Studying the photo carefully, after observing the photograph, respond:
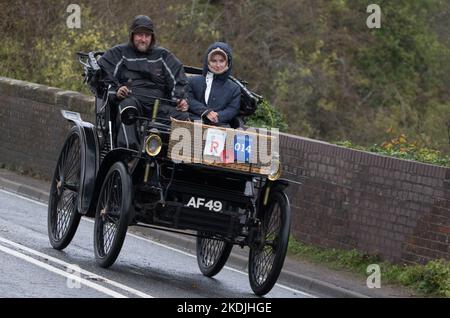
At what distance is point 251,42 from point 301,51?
1990 millimetres

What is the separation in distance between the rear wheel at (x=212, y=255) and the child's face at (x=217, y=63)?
1.69 metres

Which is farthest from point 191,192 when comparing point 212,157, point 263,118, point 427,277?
point 263,118

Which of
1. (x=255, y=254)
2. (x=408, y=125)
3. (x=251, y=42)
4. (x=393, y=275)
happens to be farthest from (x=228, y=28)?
(x=255, y=254)

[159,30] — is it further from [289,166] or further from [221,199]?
[221,199]

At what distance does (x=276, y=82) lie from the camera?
36.7 meters

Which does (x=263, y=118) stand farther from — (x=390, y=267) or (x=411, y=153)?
(x=390, y=267)

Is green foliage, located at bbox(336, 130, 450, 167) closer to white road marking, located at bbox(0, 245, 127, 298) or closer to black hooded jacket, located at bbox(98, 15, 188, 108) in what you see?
black hooded jacket, located at bbox(98, 15, 188, 108)

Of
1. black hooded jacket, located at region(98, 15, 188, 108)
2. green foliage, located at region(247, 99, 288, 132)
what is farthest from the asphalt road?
green foliage, located at region(247, 99, 288, 132)

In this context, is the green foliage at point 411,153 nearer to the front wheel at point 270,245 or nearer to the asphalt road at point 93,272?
the asphalt road at point 93,272

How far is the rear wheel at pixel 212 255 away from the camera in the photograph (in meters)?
12.9

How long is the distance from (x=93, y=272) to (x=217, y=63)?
2.54 m

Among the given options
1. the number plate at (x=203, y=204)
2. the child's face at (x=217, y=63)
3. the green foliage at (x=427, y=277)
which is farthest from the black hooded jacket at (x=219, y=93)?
the green foliage at (x=427, y=277)

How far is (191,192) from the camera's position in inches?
463

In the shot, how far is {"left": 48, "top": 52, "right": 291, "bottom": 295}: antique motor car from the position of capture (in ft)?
37.7
